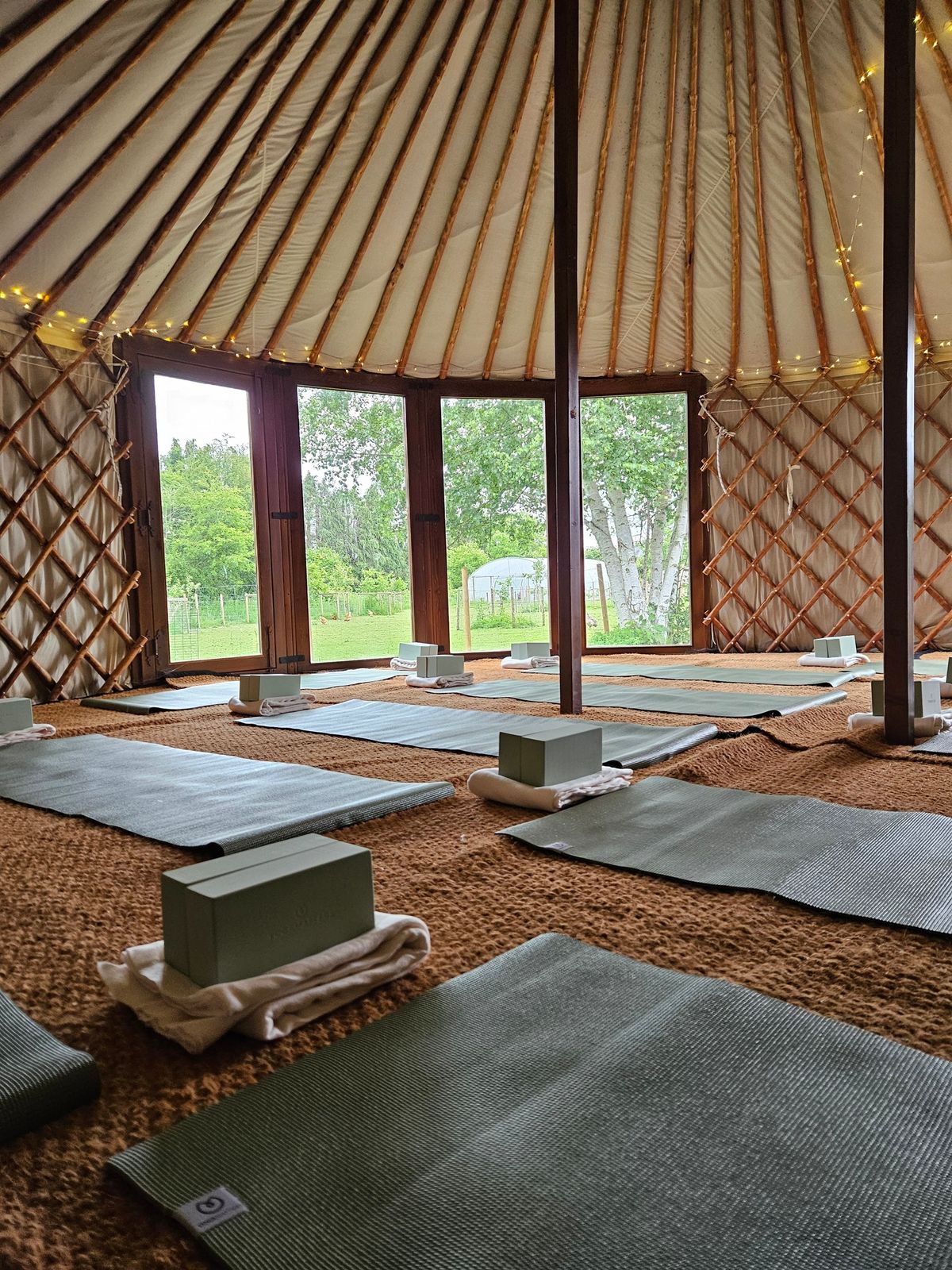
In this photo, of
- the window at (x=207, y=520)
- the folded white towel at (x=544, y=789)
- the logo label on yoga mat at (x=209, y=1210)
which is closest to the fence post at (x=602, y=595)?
the window at (x=207, y=520)

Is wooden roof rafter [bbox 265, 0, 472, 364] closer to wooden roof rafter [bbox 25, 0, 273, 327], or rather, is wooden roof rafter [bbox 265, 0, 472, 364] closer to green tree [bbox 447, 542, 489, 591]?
wooden roof rafter [bbox 25, 0, 273, 327]

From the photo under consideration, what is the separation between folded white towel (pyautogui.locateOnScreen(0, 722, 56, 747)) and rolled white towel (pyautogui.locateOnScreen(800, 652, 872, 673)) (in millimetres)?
3859

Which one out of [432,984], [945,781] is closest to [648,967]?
[432,984]

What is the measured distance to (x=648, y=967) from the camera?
1.22m

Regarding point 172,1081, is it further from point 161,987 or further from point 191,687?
point 191,687

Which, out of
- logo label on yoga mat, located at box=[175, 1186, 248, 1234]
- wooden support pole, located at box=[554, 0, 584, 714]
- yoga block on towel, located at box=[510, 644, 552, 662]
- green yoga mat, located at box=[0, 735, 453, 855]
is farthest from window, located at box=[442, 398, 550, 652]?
logo label on yoga mat, located at box=[175, 1186, 248, 1234]

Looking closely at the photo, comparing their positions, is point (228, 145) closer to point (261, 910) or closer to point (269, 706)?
point (269, 706)

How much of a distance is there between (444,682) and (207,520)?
1910 millimetres

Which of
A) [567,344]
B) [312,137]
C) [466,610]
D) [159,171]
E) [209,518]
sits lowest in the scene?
[466,610]

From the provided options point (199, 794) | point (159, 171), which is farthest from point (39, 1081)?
point (159, 171)

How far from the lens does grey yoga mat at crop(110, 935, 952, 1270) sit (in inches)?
27.6

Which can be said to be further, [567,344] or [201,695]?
[201,695]

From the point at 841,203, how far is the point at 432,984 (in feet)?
17.1

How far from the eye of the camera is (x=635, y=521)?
7262mm
